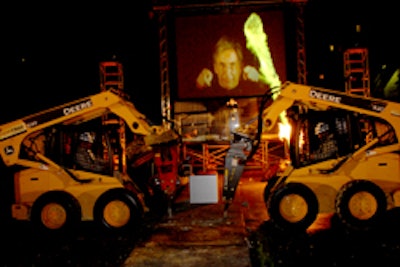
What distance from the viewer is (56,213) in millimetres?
7051

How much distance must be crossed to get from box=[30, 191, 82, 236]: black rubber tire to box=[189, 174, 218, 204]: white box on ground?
2817 mm

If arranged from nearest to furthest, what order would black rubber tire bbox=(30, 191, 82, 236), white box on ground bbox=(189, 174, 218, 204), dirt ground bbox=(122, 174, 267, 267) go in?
dirt ground bbox=(122, 174, 267, 267), black rubber tire bbox=(30, 191, 82, 236), white box on ground bbox=(189, 174, 218, 204)

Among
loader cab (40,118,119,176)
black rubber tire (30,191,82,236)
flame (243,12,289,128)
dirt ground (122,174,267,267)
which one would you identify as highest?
flame (243,12,289,128)

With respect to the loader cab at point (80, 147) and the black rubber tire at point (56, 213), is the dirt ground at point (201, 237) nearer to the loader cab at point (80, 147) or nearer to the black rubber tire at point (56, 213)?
the black rubber tire at point (56, 213)

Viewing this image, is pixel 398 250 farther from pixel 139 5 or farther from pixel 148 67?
pixel 139 5

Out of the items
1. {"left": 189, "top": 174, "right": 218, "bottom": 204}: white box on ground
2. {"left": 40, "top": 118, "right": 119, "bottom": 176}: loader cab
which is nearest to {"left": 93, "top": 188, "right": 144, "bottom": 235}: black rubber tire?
{"left": 40, "top": 118, "right": 119, "bottom": 176}: loader cab

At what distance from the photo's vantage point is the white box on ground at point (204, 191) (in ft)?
29.3

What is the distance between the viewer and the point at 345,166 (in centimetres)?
672

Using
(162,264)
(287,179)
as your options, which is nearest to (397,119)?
(287,179)

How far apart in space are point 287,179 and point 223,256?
2.18 metres

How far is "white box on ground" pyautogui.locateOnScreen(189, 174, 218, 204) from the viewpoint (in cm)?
892

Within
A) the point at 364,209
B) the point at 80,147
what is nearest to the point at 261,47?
the point at 80,147

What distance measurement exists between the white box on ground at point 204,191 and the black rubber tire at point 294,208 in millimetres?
2467

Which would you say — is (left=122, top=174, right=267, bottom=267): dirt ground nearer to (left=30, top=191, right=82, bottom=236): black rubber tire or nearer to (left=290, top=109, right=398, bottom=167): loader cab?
(left=30, top=191, right=82, bottom=236): black rubber tire
